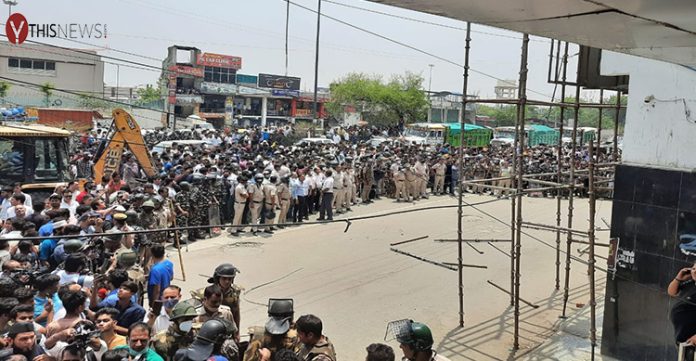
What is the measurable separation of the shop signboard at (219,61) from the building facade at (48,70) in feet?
35.7

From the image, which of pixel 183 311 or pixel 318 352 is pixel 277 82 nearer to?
pixel 183 311

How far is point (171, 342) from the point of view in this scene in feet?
14.7

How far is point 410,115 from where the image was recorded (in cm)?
5134

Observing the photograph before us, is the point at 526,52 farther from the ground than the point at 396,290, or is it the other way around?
the point at 526,52

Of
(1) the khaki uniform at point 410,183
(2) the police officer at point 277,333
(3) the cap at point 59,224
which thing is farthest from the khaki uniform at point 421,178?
(2) the police officer at point 277,333

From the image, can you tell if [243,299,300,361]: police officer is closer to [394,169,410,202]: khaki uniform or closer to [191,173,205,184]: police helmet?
[191,173,205,184]: police helmet

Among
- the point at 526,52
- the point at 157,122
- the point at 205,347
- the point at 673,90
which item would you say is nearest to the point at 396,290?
the point at 526,52

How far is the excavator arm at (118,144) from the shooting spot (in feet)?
45.4

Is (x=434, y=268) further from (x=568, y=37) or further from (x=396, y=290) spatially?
(x=568, y=37)

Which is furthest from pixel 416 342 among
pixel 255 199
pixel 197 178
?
pixel 197 178

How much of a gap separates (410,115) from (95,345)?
159 ft

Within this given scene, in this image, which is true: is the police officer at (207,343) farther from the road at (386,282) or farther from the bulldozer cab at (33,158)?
the bulldozer cab at (33,158)

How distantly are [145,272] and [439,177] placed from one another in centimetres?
1343

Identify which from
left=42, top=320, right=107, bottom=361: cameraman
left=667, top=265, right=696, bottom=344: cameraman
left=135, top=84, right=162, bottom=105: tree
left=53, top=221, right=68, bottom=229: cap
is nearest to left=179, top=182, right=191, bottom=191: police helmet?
left=53, top=221, right=68, bottom=229: cap
